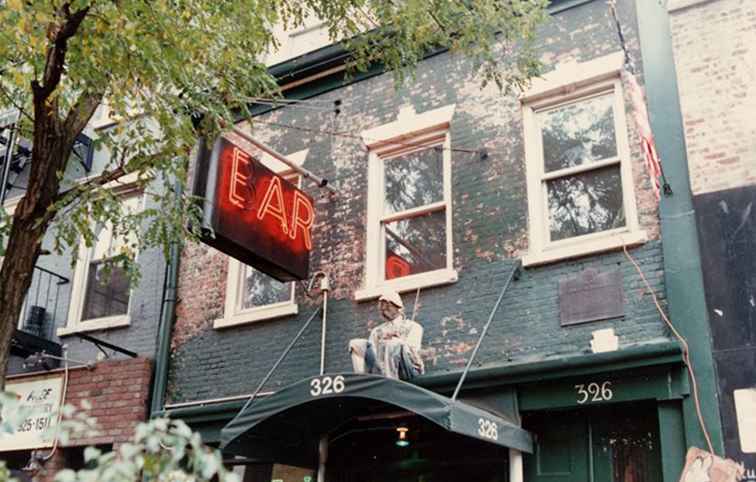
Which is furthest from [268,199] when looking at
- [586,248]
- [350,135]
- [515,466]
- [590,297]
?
[515,466]

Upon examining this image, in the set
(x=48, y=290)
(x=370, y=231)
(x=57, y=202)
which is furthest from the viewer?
(x=48, y=290)

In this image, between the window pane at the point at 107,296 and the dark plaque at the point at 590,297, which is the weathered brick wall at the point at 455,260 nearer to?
the dark plaque at the point at 590,297

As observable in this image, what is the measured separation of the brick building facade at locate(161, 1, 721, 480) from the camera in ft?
25.2

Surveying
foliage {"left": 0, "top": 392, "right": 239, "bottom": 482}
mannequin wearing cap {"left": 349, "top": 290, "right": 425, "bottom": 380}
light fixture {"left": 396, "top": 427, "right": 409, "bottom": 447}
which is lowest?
foliage {"left": 0, "top": 392, "right": 239, "bottom": 482}

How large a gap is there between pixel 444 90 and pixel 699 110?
9.86 feet

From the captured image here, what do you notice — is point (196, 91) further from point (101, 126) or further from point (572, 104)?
point (101, 126)

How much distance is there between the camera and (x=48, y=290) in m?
12.5

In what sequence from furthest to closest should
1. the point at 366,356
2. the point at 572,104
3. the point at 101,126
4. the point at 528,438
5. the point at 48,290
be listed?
the point at 101,126 → the point at 48,290 → the point at 572,104 → the point at 366,356 → the point at 528,438

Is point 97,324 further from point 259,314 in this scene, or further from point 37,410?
point 259,314

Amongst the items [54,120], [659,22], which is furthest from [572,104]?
[54,120]

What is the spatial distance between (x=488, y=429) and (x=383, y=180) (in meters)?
3.83

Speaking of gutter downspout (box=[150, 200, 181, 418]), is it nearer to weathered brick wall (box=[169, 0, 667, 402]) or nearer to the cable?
weathered brick wall (box=[169, 0, 667, 402])

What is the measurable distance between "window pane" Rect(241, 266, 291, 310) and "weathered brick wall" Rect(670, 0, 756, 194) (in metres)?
5.06

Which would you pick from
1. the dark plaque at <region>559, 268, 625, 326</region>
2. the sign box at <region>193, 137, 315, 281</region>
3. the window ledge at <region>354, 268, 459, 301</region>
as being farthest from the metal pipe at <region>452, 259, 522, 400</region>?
the sign box at <region>193, 137, 315, 281</region>
